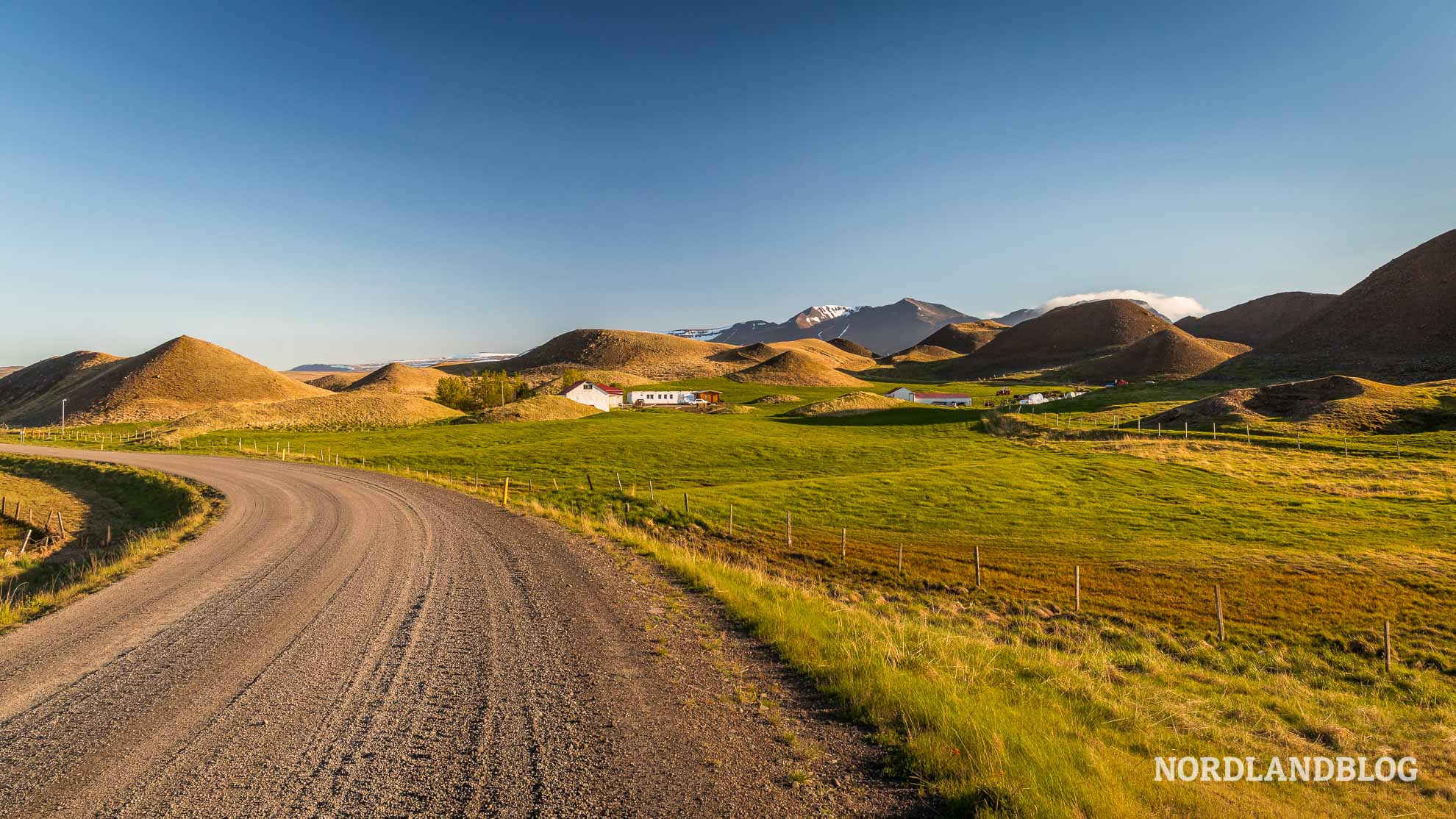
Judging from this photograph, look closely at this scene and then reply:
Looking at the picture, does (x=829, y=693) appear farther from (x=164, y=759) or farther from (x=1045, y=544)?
(x=1045, y=544)

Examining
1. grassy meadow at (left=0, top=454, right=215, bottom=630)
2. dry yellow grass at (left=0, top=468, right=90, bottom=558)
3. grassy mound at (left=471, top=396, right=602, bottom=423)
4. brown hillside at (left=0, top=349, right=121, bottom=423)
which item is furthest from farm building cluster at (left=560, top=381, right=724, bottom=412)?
brown hillside at (left=0, top=349, right=121, bottom=423)

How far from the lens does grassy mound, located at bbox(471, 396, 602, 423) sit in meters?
98.3

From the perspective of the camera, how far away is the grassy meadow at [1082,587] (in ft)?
25.4

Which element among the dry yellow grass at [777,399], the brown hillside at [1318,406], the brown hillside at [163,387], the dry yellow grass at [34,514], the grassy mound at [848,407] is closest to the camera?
the dry yellow grass at [34,514]

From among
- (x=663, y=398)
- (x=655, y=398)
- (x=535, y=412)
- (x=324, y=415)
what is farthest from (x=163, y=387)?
(x=663, y=398)

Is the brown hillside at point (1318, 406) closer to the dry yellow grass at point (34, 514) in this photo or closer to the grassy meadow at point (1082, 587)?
the grassy meadow at point (1082, 587)

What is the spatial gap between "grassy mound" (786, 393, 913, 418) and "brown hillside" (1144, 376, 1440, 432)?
148ft

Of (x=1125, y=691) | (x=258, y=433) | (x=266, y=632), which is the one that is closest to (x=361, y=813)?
(x=266, y=632)

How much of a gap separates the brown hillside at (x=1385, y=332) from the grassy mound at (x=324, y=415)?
179810 millimetres

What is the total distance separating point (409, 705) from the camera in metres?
8.36

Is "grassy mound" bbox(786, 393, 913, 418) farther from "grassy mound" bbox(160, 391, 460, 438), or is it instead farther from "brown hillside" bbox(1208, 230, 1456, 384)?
"brown hillside" bbox(1208, 230, 1456, 384)

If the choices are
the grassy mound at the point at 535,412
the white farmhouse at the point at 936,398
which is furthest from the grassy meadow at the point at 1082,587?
the white farmhouse at the point at 936,398

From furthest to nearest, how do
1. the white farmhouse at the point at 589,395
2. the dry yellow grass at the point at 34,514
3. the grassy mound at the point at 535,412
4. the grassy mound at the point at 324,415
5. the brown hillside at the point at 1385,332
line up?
1. the white farmhouse at the point at 589,395
2. the brown hillside at the point at 1385,332
3. the grassy mound at the point at 535,412
4. the grassy mound at the point at 324,415
5. the dry yellow grass at the point at 34,514

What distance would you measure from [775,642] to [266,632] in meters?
10.1
